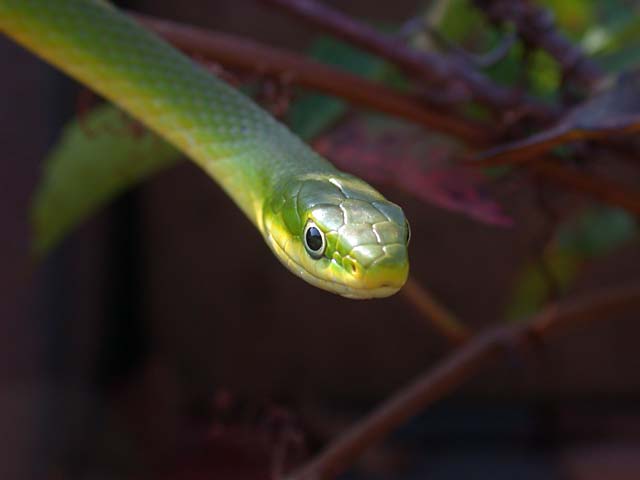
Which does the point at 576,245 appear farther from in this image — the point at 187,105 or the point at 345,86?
the point at 187,105

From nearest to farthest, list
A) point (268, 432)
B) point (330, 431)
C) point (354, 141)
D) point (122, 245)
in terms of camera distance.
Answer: point (268, 432) → point (354, 141) → point (330, 431) → point (122, 245)

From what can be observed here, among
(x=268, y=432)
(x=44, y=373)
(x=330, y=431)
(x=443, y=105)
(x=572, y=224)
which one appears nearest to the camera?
(x=268, y=432)

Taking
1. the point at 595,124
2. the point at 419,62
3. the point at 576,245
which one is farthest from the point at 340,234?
the point at 576,245

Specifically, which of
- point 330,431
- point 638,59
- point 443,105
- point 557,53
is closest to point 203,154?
point 443,105

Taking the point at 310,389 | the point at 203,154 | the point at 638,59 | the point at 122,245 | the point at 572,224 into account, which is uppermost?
the point at 638,59

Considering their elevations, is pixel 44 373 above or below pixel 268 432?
below

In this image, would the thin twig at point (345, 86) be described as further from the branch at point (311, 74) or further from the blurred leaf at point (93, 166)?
the blurred leaf at point (93, 166)

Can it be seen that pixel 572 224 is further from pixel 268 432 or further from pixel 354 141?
pixel 268 432
